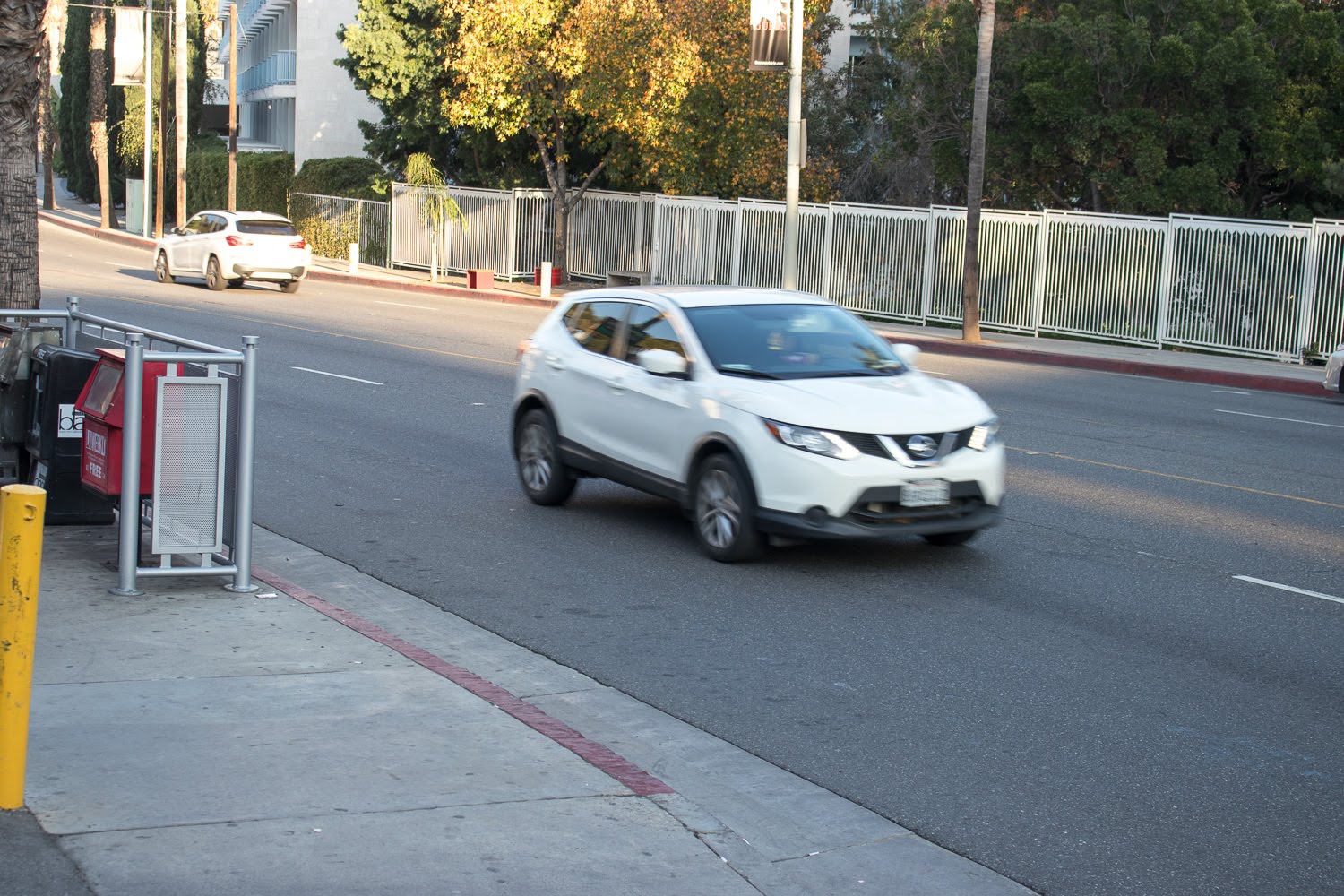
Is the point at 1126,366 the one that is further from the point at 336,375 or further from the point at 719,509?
the point at 719,509

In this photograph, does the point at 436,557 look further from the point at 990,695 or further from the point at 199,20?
the point at 199,20

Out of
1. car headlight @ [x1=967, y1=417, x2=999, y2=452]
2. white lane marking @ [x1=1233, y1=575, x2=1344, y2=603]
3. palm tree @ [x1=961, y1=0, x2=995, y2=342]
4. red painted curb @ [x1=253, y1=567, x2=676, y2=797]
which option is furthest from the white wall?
white lane marking @ [x1=1233, y1=575, x2=1344, y2=603]

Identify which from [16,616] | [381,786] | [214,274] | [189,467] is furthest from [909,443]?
[214,274]

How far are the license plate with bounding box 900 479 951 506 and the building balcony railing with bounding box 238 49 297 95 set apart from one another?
5867cm

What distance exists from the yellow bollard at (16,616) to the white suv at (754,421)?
4.89m

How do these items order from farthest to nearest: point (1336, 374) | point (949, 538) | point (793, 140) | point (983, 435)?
point (793, 140) < point (1336, 374) < point (949, 538) < point (983, 435)

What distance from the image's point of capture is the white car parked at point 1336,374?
20.5 meters

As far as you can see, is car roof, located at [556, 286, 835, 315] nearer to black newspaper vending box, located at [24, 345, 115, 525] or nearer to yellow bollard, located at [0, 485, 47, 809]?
black newspaper vending box, located at [24, 345, 115, 525]

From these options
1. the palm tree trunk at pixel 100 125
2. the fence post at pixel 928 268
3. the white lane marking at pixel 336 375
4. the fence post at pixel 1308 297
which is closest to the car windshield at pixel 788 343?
the white lane marking at pixel 336 375

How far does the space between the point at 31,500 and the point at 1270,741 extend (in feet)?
15.9

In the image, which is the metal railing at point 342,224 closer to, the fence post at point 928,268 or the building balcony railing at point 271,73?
the building balcony railing at point 271,73

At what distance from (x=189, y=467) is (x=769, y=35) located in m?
21.1

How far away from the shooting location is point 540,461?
11227mm

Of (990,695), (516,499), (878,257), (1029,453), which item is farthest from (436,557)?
(878,257)
